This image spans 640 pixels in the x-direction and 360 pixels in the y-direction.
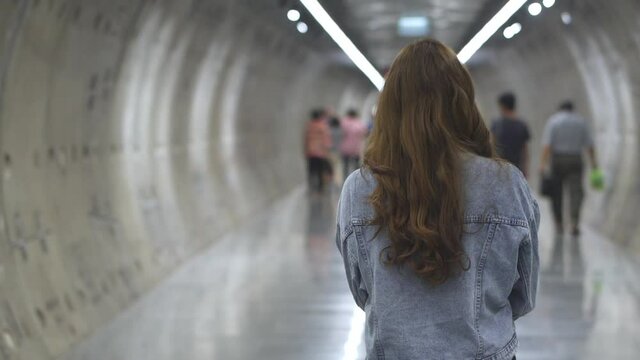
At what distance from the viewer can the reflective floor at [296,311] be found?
8406 millimetres

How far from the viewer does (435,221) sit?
321 centimetres

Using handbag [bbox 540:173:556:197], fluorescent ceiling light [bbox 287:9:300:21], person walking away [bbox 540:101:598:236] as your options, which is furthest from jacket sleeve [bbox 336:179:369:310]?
handbag [bbox 540:173:556:197]

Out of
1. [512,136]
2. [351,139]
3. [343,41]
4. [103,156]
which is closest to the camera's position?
[343,41]

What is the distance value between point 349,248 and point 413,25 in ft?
63.2

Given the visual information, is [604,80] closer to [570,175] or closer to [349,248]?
[570,175]

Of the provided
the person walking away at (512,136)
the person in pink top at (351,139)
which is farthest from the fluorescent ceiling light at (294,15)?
the person in pink top at (351,139)

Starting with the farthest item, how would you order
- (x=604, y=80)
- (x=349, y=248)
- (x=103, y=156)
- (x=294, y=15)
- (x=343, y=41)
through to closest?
(x=604, y=80) → (x=103, y=156) → (x=294, y=15) → (x=343, y=41) → (x=349, y=248)

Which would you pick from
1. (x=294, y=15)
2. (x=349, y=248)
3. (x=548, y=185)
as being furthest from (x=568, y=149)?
(x=349, y=248)

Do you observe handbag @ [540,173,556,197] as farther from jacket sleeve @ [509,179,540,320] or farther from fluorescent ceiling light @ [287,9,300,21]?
jacket sleeve @ [509,179,540,320]

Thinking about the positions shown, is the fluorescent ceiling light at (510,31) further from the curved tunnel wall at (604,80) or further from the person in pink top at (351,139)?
the person in pink top at (351,139)

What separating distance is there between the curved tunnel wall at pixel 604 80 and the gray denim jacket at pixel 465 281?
10.8 m

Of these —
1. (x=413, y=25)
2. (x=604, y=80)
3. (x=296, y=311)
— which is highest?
(x=413, y=25)

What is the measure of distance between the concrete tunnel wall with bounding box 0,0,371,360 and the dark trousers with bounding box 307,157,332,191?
3310 millimetres

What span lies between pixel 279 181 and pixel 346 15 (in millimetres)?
7318
